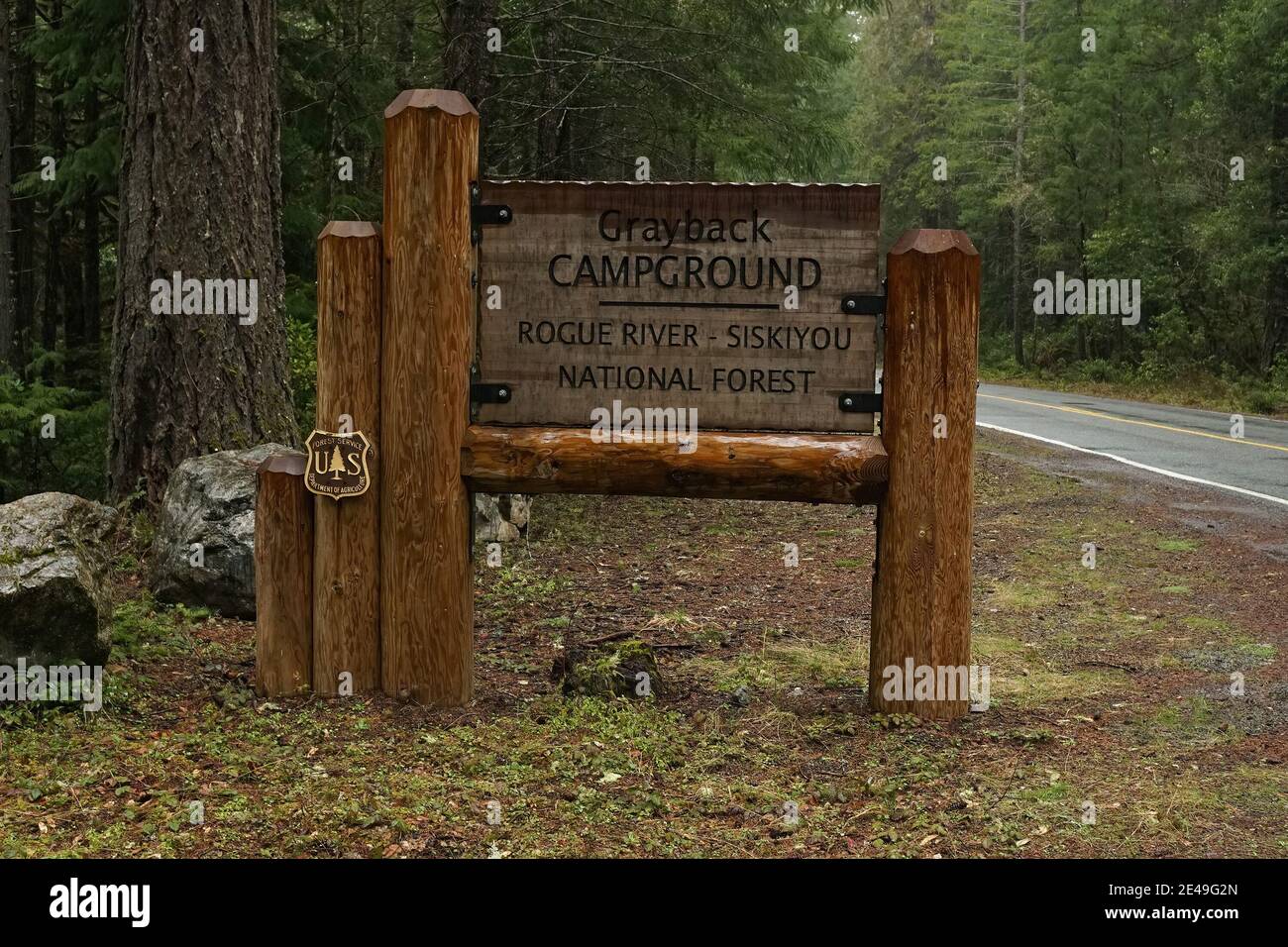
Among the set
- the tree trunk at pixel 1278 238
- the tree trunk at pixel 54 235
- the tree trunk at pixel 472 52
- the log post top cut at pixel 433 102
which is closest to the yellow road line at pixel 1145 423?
the tree trunk at pixel 1278 238

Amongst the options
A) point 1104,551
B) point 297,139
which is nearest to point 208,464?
point 1104,551

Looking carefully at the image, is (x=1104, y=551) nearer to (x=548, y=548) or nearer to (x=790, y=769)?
(x=548, y=548)

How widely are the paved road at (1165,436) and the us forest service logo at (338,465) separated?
30.8 feet

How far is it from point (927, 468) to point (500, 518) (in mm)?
4682

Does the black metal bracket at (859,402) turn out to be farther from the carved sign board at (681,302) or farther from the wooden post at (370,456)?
the wooden post at (370,456)

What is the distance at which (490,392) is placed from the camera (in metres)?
5.84

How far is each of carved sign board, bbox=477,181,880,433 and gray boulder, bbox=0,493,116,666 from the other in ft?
6.34

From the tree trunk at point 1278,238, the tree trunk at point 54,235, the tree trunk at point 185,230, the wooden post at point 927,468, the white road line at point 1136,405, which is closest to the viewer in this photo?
the wooden post at point 927,468

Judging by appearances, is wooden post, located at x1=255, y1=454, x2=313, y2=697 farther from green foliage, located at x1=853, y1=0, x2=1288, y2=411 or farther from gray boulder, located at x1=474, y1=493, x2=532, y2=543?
green foliage, located at x1=853, y1=0, x2=1288, y2=411

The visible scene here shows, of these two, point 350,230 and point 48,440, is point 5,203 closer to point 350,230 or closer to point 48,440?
point 48,440

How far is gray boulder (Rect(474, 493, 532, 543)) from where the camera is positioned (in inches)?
367

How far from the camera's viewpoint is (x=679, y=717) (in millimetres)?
5734

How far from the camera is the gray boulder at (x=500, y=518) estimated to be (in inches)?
367

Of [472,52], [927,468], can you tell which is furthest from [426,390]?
[472,52]
